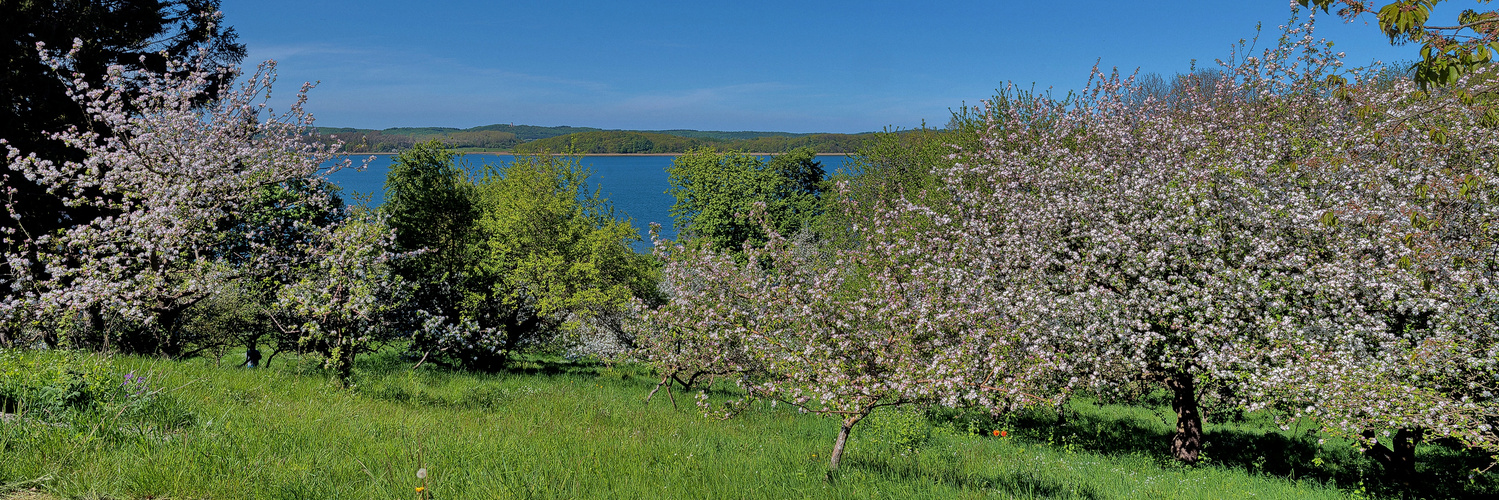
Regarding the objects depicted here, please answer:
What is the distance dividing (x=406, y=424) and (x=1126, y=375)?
40.6 feet

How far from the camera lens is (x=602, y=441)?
25.8ft

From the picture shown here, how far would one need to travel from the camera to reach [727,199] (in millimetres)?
45438

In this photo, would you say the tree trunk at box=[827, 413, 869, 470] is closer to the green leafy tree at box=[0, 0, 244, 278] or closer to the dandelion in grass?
the dandelion in grass

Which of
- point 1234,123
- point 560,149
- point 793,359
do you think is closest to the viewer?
point 793,359

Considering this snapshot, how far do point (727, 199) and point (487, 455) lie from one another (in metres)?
39.6

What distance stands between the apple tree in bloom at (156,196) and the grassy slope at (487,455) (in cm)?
312

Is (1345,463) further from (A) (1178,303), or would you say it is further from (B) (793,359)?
(B) (793,359)

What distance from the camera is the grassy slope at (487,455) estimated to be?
4.79 m

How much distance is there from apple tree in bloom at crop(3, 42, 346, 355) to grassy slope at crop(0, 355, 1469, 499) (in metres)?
3.12

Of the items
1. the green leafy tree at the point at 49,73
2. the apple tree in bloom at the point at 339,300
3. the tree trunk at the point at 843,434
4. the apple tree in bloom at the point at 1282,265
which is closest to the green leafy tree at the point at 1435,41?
the apple tree in bloom at the point at 1282,265

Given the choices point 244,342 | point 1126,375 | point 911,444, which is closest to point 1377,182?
point 1126,375

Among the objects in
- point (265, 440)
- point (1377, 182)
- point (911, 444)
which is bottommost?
point (911, 444)

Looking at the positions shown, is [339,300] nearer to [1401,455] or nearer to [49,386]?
[49,386]

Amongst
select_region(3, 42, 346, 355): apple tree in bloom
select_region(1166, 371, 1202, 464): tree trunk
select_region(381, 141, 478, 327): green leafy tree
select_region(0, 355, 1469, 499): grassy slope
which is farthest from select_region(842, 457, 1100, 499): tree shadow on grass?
select_region(381, 141, 478, 327): green leafy tree
